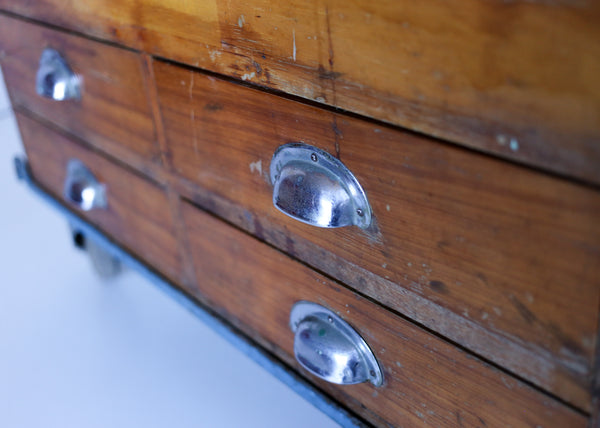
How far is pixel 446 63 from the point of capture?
324 millimetres

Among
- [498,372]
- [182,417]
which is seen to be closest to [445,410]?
[498,372]

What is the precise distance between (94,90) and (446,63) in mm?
481

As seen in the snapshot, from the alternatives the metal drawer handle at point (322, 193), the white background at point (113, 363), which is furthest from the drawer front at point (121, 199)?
the metal drawer handle at point (322, 193)

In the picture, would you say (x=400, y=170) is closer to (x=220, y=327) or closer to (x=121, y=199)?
(x=220, y=327)

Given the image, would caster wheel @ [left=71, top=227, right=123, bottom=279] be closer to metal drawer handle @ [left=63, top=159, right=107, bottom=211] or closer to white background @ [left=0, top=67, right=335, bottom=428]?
white background @ [left=0, top=67, right=335, bottom=428]

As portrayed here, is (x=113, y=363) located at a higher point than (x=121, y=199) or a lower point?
lower

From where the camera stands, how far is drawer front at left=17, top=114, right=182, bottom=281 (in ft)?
2.31

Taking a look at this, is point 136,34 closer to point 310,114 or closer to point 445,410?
point 310,114

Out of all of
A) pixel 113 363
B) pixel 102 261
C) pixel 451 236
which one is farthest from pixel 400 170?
pixel 102 261

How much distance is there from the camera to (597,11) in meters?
0.26

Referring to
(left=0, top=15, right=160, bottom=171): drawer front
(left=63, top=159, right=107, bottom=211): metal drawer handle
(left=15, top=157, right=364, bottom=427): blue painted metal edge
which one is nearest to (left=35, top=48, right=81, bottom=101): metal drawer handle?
(left=0, top=15, right=160, bottom=171): drawer front

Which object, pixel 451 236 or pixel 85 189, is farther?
pixel 85 189

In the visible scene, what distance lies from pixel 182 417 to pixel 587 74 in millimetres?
639

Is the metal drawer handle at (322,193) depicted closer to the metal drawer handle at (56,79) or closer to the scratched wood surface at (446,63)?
the scratched wood surface at (446,63)
